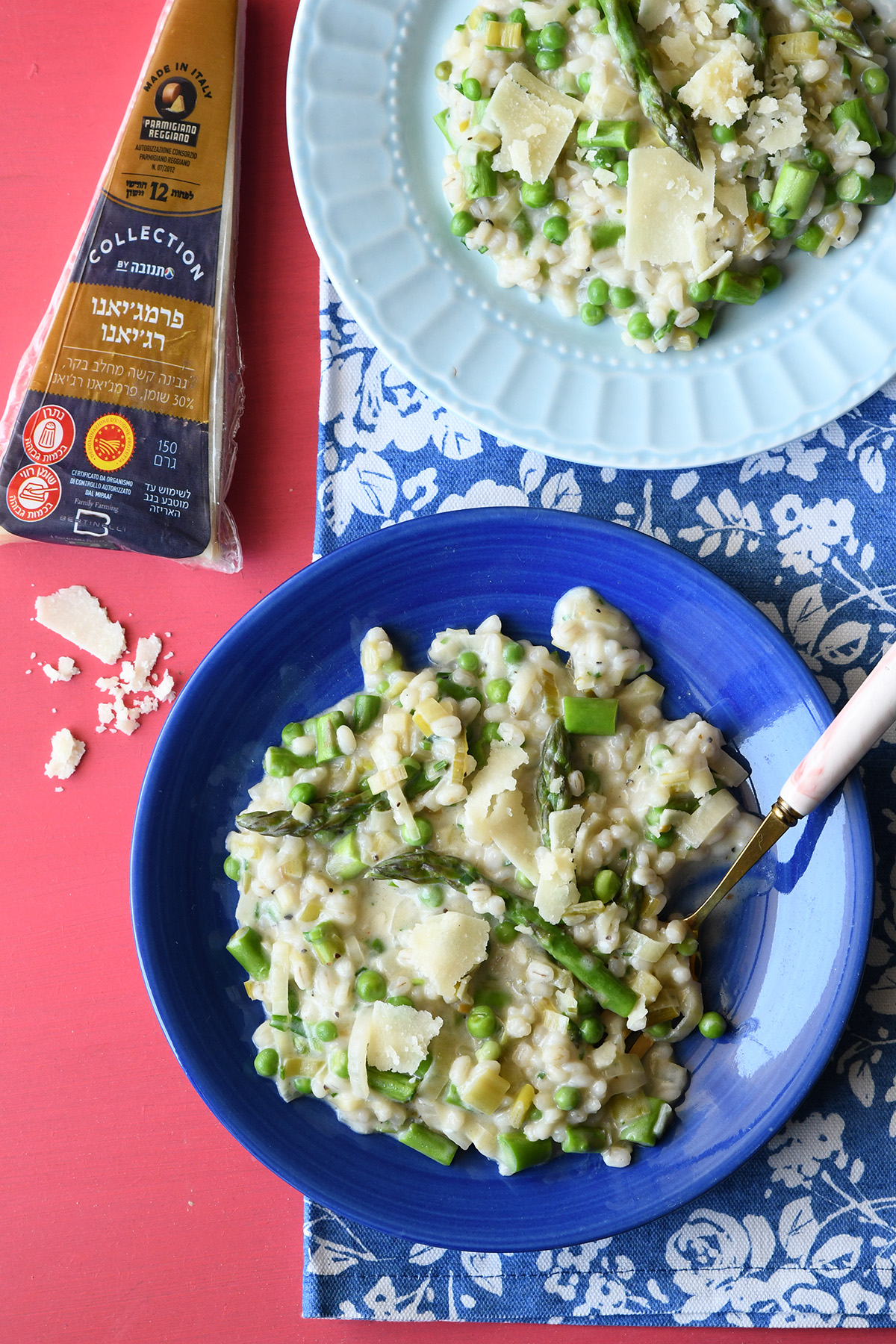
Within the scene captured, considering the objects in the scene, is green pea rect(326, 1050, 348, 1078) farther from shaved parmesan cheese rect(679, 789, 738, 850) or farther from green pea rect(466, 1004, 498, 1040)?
shaved parmesan cheese rect(679, 789, 738, 850)

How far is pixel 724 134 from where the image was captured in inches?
101

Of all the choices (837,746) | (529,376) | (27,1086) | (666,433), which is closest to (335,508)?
(529,376)

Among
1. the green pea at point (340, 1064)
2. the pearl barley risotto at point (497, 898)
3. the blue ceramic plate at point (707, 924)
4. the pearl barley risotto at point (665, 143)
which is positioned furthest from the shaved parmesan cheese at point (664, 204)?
the green pea at point (340, 1064)

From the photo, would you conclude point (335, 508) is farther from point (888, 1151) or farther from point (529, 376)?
point (888, 1151)

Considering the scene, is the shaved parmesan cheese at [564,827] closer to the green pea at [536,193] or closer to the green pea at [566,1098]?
the green pea at [566,1098]

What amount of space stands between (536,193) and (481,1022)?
84.4 inches

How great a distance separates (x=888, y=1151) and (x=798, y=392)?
2.06m

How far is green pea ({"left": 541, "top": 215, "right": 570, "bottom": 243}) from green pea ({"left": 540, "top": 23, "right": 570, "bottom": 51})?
0.41 m

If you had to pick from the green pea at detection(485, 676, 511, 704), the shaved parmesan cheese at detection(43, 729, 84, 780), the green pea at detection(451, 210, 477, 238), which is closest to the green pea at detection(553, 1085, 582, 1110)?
the green pea at detection(485, 676, 511, 704)

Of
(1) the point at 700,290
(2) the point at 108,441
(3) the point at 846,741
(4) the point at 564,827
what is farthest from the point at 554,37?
(4) the point at 564,827

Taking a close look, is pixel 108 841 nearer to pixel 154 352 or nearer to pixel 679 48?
pixel 154 352

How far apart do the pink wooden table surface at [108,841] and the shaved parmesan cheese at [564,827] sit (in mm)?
1177

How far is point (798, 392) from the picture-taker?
2.77 metres

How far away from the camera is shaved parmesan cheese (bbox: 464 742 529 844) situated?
8.47 ft
